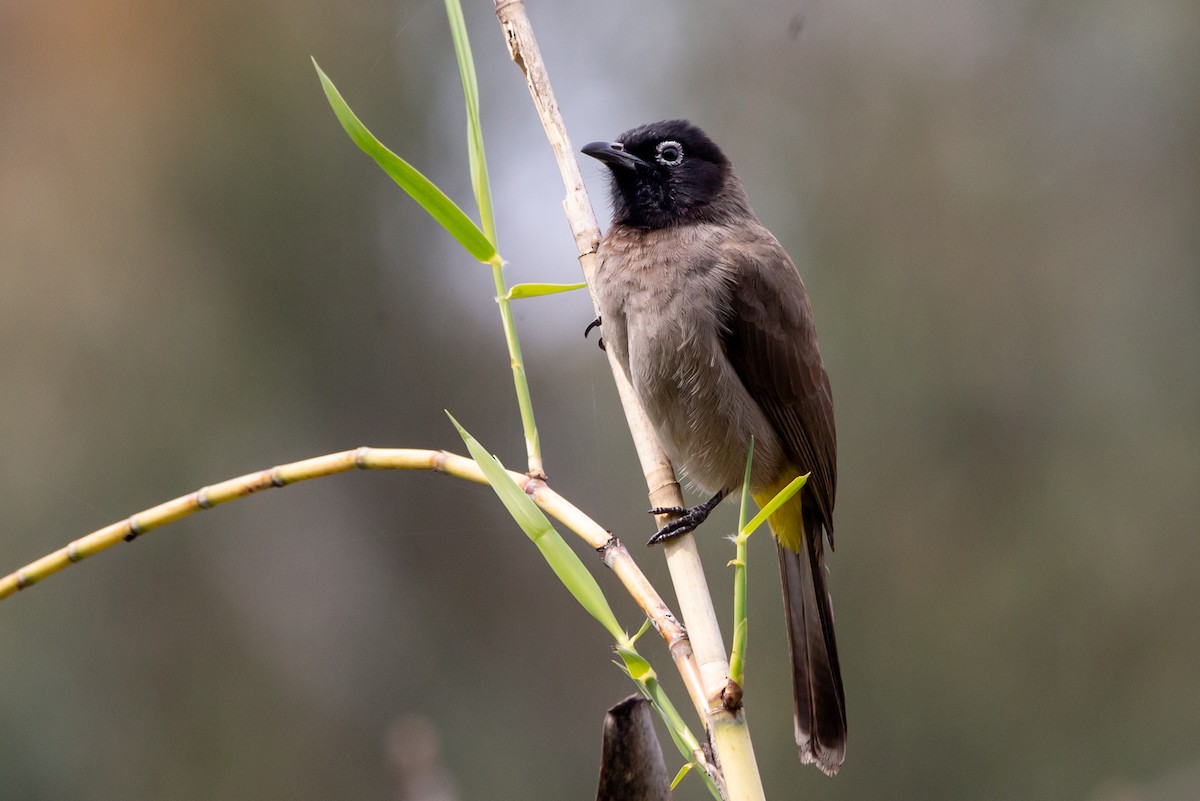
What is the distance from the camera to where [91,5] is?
421 cm

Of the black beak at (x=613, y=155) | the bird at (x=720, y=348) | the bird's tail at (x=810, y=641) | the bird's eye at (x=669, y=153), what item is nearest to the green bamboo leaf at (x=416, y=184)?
the bird at (x=720, y=348)

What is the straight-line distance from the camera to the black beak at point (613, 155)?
2.52m

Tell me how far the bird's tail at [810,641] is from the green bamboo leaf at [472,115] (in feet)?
4.18

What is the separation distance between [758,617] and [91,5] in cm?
359

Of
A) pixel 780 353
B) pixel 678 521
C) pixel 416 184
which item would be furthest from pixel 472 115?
pixel 780 353

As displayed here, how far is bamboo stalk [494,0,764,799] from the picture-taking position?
0.92m

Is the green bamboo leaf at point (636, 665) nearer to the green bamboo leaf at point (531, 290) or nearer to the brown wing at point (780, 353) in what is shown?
the green bamboo leaf at point (531, 290)

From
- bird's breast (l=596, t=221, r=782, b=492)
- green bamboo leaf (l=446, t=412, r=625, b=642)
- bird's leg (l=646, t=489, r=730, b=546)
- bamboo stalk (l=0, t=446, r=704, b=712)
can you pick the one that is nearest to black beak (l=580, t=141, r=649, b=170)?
bird's breast (l=596, t=221, r=782, b=492)

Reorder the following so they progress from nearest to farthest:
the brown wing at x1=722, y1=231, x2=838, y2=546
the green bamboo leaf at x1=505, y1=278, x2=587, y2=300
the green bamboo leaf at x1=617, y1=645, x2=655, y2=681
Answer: the green bamboo leaf at x1=617, y1=645, x2=655, y2=681
the green bamboo leaf at x1=505, y1=278, x2=587, y2=300
the brown wing at x1=722, y1=231, x2=838, y2=546

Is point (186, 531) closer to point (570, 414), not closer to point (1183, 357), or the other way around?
point (570, 414)

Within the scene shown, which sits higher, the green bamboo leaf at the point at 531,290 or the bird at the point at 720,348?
the green bamboo leaf at the point at 531,290

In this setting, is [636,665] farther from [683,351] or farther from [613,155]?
[613,155]

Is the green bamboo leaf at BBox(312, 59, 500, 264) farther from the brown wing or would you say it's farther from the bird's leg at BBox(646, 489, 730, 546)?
the brown wing

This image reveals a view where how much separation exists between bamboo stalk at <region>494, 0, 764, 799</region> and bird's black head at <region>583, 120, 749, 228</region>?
40 centimetres
